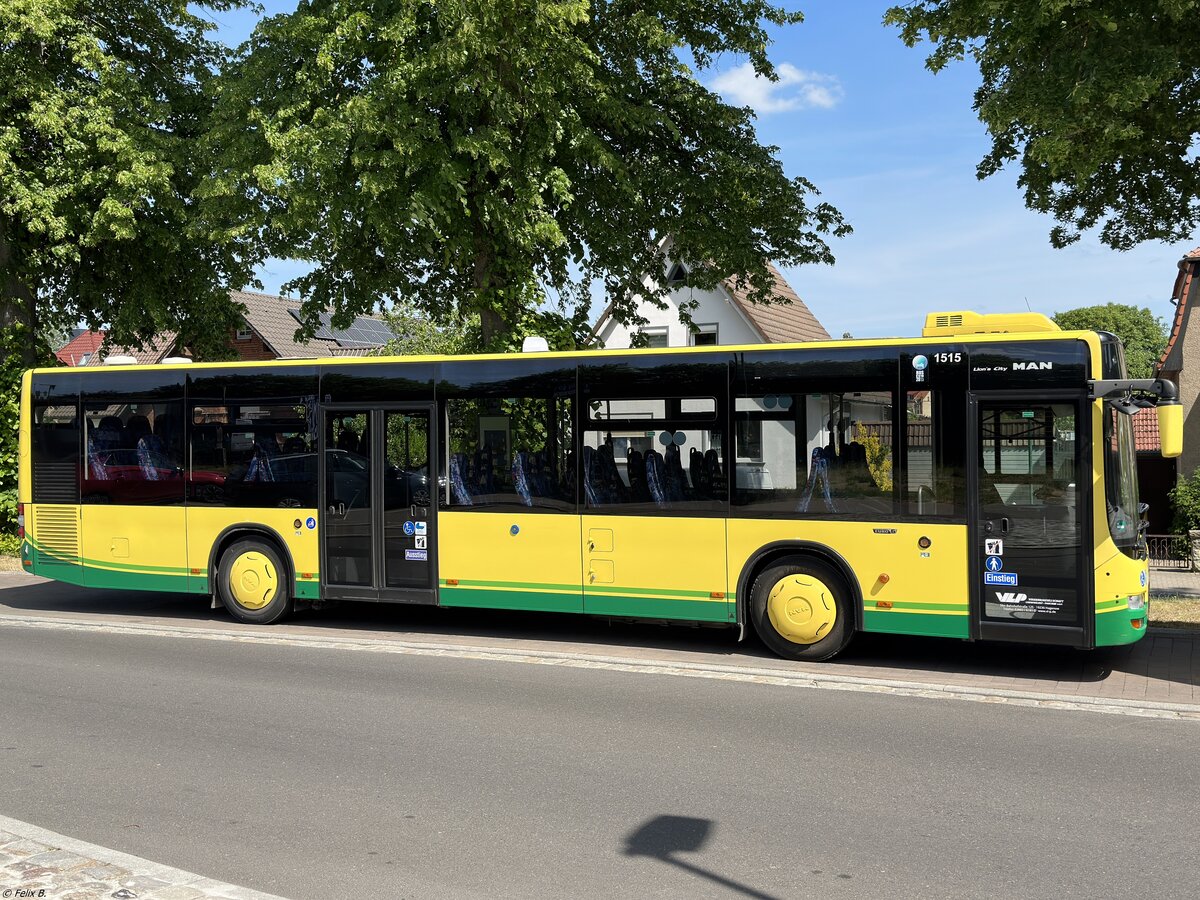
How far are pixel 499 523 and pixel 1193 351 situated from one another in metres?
19.6

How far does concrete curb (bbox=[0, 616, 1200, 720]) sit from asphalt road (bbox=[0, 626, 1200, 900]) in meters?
0.31

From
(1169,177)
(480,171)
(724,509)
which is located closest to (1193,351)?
(1169,177)

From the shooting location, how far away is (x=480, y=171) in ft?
52.1

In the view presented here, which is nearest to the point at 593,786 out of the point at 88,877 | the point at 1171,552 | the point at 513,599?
the point at 88,877

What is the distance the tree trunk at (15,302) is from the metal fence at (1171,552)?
2067cm

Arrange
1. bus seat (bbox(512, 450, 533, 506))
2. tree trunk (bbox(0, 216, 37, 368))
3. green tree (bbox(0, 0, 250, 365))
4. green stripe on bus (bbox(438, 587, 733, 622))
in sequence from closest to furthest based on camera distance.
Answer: green stripe on bus (bbox(438, 587, 733, 622)) < bus seat (bbox(512, 450, 533, 506)) < green tree (bbox(0, 0, 250, 365)) < tree trunk (bbox(0, 216, 37, 368))

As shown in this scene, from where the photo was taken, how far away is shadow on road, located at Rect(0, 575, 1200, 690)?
9.77m

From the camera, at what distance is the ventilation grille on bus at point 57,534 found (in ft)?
44.5

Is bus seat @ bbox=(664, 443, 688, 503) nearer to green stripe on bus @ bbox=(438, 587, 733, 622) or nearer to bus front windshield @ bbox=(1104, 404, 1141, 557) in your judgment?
green stripe on bus @ bbox=(438, 587, 733, 622)

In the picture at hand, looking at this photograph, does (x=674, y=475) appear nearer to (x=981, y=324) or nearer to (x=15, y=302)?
(x=981, y=324)

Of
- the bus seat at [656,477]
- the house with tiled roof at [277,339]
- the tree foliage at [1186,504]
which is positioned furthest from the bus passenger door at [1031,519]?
the house with tiled roof at [277,339]

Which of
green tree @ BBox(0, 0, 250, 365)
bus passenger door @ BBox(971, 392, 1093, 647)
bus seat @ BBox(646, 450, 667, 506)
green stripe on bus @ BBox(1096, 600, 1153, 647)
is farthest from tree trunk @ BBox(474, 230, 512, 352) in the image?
green stripe on bus @ BBox(1096, 600, 1153, 647)

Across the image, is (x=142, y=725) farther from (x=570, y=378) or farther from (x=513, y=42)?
(x=513, y=42)

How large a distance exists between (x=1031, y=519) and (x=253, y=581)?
815 centimetres
